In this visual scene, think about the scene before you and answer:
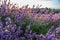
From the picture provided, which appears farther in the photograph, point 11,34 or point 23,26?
point 23,26

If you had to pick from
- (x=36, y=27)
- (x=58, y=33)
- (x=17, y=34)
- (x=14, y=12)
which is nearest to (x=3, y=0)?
(x=14, y=12)

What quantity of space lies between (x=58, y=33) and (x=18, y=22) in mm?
892

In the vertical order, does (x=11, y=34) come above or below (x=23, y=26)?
above

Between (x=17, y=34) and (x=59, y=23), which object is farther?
(x=59, y=23)

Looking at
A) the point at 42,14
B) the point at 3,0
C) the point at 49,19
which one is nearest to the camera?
the point at 3,0

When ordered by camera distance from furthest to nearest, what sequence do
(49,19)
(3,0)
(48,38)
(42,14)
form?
(42,14) → (49,19) → (3,0) → (48,38)

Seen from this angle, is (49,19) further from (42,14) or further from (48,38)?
(48,38)

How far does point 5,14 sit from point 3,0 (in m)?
0.91

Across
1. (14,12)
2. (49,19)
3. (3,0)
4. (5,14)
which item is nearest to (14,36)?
(5,14)

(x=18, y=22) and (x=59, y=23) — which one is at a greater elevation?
(x=18, y=22)

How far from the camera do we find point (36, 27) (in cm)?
403

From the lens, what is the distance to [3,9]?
352cm

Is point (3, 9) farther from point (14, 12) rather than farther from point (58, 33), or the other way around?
point (58, 33)

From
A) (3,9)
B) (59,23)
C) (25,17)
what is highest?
(3,9)
